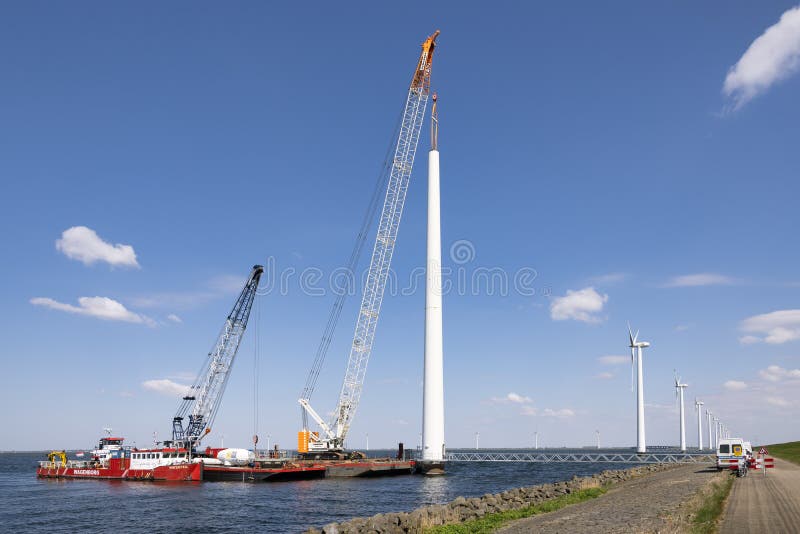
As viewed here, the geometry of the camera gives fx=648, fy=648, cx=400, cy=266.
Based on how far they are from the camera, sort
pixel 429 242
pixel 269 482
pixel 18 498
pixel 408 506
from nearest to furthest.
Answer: pixel 408 506, pixel 18 498, pixel 269 482, pixel 429 242

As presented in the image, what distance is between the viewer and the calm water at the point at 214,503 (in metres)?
61.2

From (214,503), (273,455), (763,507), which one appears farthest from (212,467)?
(763,507)

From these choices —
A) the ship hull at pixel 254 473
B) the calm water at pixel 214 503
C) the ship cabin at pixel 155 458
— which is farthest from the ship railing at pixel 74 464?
the ship hull at pixel 254 473

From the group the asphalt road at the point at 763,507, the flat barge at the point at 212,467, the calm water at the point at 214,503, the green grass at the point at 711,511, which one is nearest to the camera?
the green grass at the point at 711,511

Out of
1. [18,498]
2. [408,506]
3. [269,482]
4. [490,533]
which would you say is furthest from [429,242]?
[490,533]

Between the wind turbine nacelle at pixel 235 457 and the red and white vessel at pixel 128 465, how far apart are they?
16.0 ft

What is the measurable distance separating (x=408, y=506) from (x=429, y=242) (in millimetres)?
56430

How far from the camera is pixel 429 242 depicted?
116 meters

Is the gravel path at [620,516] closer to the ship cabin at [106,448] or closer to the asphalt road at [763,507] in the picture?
the asphalt road at [763,507]

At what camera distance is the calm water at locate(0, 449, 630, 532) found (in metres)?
61.2

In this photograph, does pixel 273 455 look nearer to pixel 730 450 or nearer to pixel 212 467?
pixel 212 467

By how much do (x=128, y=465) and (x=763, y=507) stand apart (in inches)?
4104

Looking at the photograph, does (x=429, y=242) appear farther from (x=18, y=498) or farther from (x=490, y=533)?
(x=490, y=533)

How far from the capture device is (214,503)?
76.5 m
